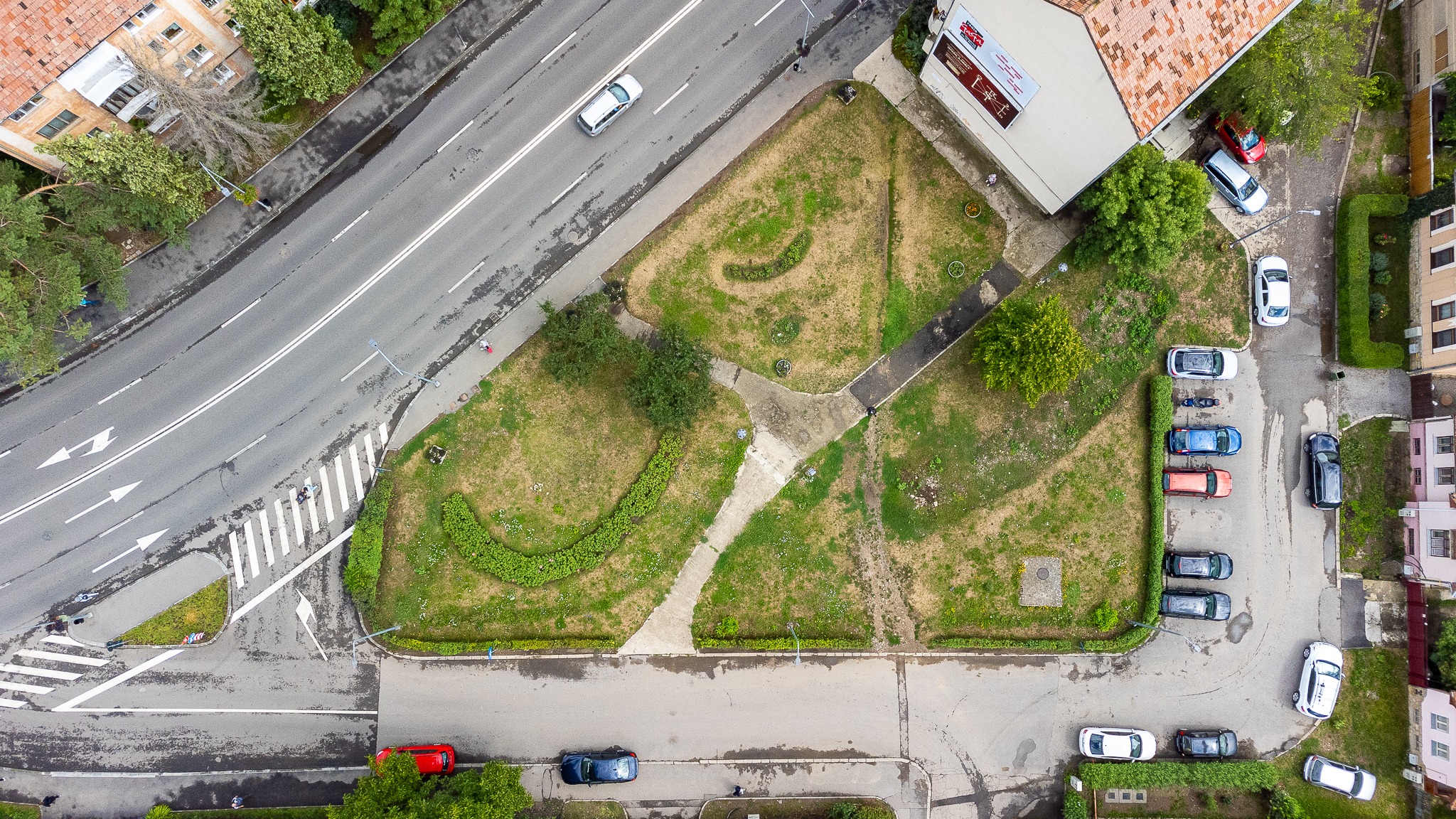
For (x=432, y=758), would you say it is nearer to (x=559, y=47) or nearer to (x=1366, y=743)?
(x=559, y=47)

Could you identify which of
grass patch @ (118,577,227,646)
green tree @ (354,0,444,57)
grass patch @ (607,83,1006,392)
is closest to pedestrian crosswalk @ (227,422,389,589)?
grass patch @ (118,577,227,646)

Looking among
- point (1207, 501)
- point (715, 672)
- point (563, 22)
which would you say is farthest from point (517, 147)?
point (1207, 501)

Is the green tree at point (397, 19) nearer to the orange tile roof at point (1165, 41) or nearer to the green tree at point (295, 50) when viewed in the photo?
the green tree at point (295, 50)

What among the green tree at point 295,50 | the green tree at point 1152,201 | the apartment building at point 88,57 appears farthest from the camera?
the green tree at point 1152,201

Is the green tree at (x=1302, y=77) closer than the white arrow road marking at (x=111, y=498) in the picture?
Yes

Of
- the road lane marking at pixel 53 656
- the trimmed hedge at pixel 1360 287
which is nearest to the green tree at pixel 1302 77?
the trimmed hedge at pixel 1360 287

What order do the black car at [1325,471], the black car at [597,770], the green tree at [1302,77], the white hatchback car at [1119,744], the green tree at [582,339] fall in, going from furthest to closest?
the black car at [1325,471]
the white hatchback car at [1119,744]
the black car at [597,770]
the green tree at [582,339]
the green tree at [1302,77]

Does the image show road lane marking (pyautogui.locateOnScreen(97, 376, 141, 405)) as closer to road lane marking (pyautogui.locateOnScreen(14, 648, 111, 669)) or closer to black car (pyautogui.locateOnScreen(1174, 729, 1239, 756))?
road lane marking (pyautogui.locateOnScreen(14, 648, 111, 669))
